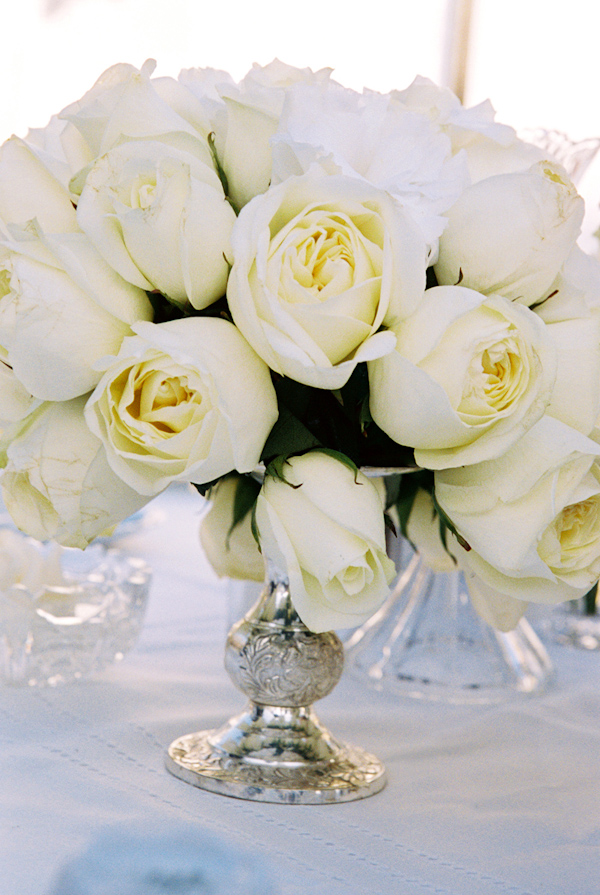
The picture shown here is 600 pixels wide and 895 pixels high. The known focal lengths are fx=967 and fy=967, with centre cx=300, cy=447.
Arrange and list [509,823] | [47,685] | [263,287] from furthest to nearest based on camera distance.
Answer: [47,685]
[509,823]
[263,287]

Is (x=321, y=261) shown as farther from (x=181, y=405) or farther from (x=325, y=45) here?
(x=325, y=45)

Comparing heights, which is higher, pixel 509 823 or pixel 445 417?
pixel 445 417

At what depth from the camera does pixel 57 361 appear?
470 millimetres

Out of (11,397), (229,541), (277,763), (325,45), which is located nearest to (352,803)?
(277,763)

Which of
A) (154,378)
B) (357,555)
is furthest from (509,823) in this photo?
(154,378)

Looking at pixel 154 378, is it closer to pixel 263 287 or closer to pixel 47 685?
pixel 263 287

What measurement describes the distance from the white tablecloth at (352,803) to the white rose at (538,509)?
14cm

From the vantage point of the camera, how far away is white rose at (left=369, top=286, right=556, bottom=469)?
18.1 inches

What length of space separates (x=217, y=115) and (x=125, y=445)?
0.64ft

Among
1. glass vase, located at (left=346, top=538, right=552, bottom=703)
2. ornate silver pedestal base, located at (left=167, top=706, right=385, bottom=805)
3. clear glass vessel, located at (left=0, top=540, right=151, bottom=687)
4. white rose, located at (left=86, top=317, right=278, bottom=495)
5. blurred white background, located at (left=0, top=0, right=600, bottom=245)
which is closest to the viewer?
white rose, located at (left=86, top=317, right=278, bottom=495)

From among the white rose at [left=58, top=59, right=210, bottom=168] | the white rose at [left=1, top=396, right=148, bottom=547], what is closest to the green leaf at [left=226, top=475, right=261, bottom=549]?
the white rose at [left=1, top=396, right=148, bottom=547]

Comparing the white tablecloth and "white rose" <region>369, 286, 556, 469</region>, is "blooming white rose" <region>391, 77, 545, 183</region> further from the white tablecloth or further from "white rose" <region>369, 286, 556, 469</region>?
the white tablecloth

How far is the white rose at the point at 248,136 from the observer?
19.6 inches

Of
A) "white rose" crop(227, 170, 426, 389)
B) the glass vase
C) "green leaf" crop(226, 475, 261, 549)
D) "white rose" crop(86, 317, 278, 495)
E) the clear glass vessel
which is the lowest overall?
the glass vase
